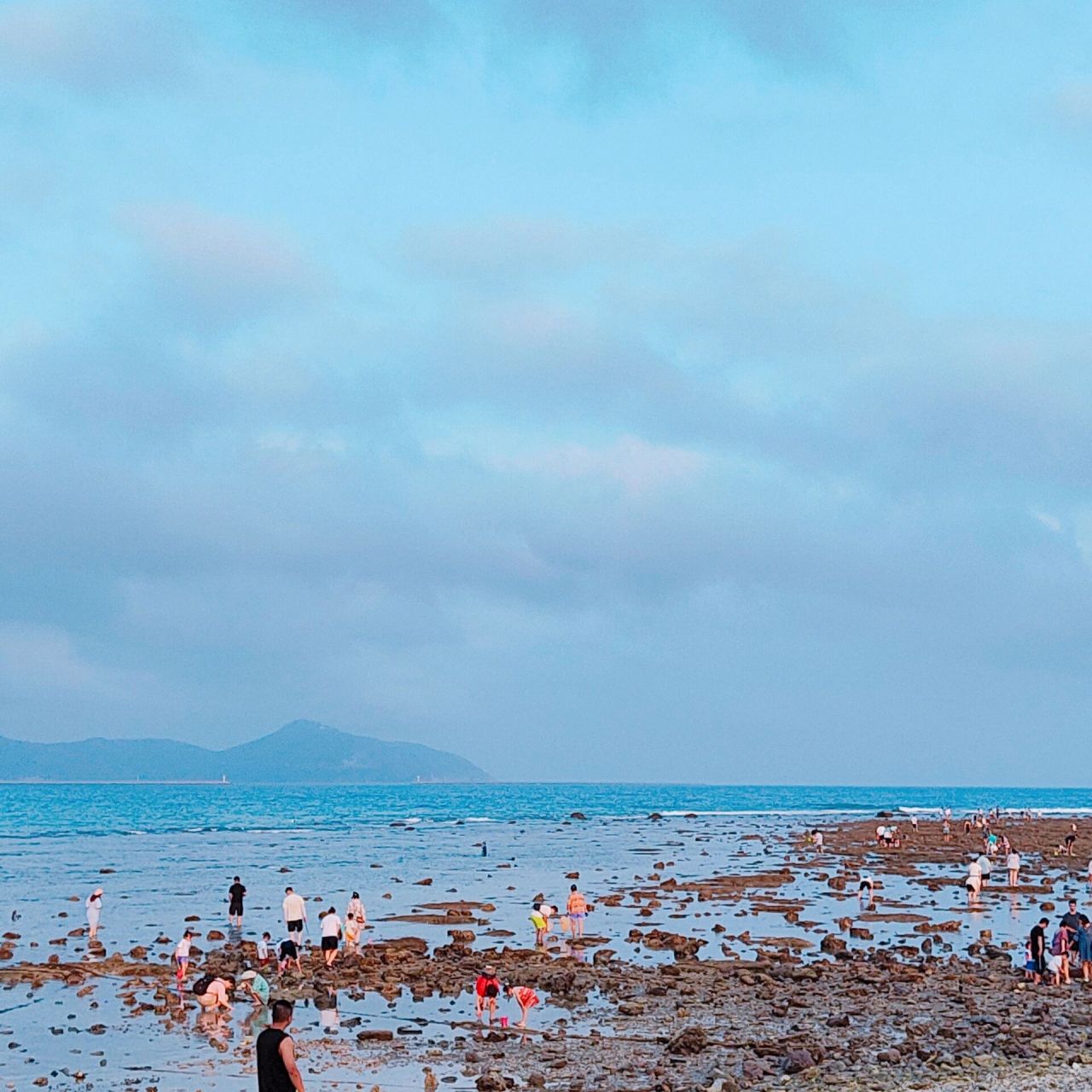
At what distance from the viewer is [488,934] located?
39125mm

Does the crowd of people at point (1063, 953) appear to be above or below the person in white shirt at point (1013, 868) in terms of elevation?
above

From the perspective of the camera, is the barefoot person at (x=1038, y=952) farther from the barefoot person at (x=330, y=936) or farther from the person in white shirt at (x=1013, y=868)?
the person in white shirt at (x=1013, y=868)

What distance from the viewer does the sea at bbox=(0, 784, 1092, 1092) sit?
24688mm

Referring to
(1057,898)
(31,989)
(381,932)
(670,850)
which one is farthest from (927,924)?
(670,850)

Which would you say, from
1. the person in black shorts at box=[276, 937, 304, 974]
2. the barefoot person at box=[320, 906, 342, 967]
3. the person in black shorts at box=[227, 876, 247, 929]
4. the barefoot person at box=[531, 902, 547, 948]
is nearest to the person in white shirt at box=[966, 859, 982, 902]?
the barefoot person at box=[531, 902, 547, 948]

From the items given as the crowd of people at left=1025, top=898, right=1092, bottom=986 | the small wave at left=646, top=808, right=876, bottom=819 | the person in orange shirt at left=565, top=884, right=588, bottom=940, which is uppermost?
the crowd of people at left=1025, top=898, right=1092, bottom=986

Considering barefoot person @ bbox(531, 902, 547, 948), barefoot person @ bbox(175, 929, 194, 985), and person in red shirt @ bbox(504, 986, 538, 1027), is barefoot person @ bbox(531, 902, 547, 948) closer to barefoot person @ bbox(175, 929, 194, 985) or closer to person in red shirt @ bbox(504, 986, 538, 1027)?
person in red shirt @ bbox(504, 986, 538, 1027)

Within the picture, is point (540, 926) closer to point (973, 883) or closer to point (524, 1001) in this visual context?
point (524, 1001)

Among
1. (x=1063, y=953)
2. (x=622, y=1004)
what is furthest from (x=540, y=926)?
(x=1063, y=953)

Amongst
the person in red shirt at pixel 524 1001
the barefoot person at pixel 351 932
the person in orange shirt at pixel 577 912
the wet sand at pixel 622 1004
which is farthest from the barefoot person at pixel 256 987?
the person in orange shirt at pixel 577 912

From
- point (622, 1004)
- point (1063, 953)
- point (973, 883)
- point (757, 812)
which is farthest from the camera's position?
point (757, 812)

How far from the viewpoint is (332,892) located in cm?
5306

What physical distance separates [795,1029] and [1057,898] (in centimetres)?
3015

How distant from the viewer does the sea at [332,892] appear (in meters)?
24.7
